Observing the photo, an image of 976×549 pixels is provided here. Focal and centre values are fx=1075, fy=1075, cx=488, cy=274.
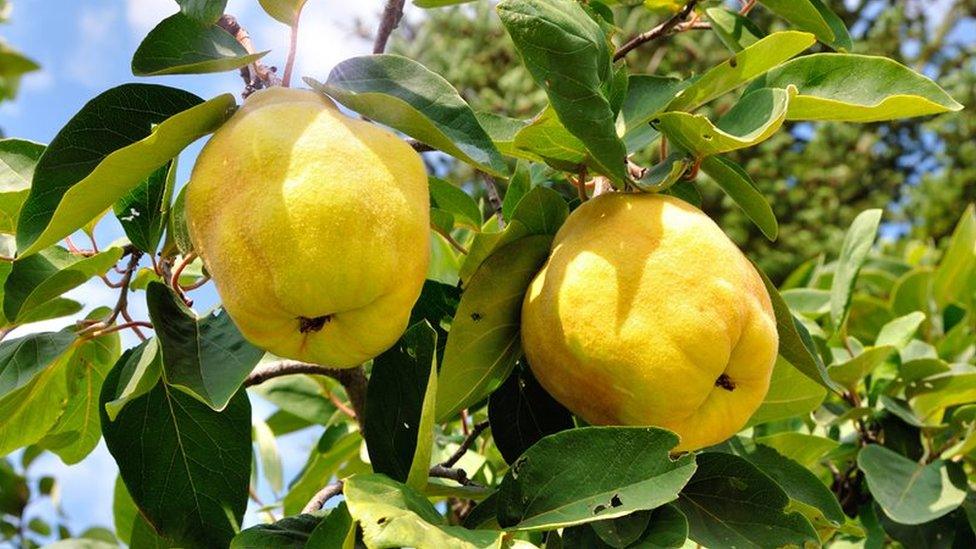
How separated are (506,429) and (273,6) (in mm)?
450

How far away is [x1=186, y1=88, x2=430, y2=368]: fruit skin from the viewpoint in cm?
74

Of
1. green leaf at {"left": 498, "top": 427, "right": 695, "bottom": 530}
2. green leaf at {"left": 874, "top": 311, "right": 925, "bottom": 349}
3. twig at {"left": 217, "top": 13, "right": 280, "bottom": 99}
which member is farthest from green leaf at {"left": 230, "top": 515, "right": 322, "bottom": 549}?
green leaf at {"left": 874, "top": 311, "right": 925, "bottom": 349}

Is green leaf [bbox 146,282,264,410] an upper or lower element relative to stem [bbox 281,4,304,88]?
lower

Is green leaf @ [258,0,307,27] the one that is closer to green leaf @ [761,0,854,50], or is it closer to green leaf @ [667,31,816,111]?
green leaf @ [667,31,816,111]

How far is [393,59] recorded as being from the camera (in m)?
0.95

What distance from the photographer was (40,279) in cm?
109

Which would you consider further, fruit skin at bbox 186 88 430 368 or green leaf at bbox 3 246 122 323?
green leaf at bbox 3 246 122 323

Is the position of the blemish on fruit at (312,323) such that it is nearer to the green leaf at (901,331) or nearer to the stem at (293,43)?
the stem at (293,43)

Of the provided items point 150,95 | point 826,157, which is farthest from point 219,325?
point 826,157

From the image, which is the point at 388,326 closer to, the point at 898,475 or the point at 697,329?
the point at 697,329

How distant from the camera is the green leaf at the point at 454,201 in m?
1.24

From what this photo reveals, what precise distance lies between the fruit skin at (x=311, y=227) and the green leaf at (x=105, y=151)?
0.04 meters

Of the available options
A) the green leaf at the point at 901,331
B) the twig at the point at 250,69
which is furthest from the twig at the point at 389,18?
the green leaf at the point at 901,331

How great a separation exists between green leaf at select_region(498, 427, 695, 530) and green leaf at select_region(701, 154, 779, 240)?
29cm
